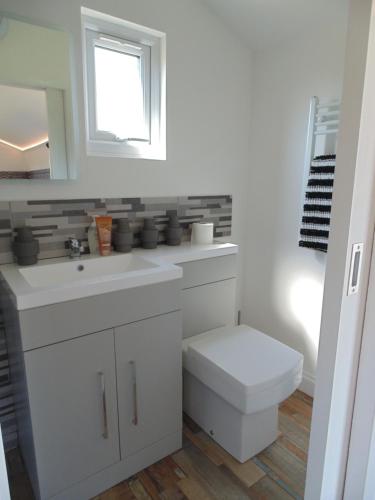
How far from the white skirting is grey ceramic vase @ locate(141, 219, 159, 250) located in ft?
2.28

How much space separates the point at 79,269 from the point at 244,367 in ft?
2.83

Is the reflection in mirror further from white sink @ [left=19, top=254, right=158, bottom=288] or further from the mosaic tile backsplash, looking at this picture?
white sink @ [left=19, top=254, right=158, bottom=288]

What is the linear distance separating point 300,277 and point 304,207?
1.44ft

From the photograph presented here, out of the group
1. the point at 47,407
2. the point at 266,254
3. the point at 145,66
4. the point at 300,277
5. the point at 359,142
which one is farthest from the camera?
the point at 266,254

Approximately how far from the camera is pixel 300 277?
2021 millimetres

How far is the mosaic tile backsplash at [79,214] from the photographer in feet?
4.85

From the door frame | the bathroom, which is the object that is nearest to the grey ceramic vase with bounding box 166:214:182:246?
the bathroom

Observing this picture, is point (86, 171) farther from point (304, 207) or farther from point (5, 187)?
point (304, 207)

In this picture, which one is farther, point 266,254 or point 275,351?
point 266,254

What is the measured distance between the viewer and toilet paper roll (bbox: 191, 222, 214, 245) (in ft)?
6.39

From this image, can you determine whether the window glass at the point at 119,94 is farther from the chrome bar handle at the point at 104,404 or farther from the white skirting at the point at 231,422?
the white skirting at the point at 231,422

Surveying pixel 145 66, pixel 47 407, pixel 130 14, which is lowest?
pixel 47 407

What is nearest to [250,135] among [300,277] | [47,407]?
[300,277]

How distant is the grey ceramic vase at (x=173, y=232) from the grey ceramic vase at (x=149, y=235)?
0.10 metres
